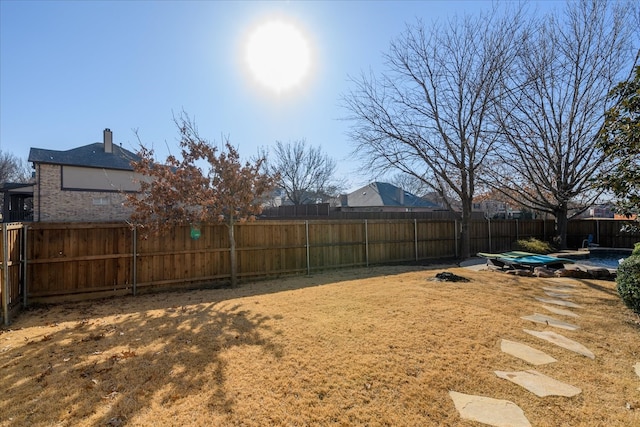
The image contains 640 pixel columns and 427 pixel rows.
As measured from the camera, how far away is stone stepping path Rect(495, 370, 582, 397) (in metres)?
2.89

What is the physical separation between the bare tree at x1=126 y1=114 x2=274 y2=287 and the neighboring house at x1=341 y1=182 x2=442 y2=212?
2175 centimetres

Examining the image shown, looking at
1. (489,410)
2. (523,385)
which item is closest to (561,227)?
(523,385)

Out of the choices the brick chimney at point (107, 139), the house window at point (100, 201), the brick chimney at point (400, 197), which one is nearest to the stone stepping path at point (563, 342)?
the house window at point (100, 201)

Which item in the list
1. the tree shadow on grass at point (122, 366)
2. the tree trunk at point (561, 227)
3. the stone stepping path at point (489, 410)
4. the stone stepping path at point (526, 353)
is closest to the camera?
the stone stepping path at point (489, 410)

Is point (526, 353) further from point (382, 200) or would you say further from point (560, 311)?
point (382, 200)

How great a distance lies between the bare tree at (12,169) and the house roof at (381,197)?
121ft

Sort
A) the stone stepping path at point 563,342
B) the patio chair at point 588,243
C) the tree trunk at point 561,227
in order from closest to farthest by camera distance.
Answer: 1. the stone stepping path at point 563,342
2. the tree trunk at point 561,227
3. the patio chair at point 588,243

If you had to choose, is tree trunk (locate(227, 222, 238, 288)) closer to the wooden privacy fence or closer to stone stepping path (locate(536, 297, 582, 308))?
the wooden privacy fence

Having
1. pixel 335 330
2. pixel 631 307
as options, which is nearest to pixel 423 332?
pixel 335 330

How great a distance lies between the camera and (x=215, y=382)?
2971 mm

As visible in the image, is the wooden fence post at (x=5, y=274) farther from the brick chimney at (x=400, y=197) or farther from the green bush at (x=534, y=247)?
the brick chimney at (x=400, y=197)

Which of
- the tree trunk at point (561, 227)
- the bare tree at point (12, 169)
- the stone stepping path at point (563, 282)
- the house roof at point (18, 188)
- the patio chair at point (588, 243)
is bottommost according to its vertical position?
the stone stepping path at point (563, 282)

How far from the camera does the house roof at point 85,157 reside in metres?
15.3

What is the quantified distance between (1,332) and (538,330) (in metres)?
7.69
